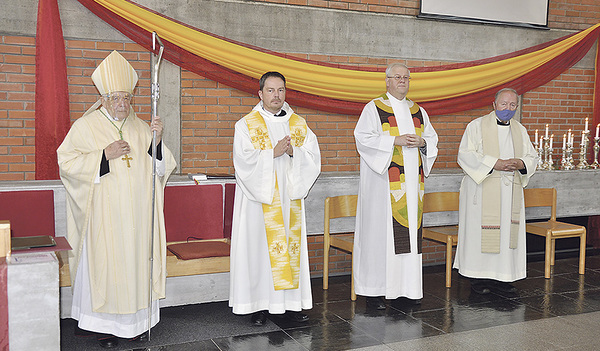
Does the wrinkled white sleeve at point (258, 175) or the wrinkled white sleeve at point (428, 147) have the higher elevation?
the wrinkled white sleeve at point (428, 147)

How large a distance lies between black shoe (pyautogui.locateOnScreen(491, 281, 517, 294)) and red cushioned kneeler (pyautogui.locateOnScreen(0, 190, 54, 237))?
3961 mm

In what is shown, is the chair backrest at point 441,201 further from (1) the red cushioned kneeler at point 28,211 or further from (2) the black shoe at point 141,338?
(1) the red cushioned kneeler at point 28,211

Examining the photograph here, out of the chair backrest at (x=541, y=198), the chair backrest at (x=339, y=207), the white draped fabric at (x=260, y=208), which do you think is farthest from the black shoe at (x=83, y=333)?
the chair backrest at (x=541, y=198)

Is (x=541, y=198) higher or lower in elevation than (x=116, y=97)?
lower

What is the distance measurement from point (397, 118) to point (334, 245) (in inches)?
53.1

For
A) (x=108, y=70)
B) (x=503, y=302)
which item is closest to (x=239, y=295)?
(x=108, y=70)

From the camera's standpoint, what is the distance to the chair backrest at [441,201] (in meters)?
6.29

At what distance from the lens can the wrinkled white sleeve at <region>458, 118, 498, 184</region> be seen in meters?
5.71

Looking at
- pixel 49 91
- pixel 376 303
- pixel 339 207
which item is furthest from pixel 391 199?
pixel 49 91

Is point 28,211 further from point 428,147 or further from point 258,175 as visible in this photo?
point 428,147

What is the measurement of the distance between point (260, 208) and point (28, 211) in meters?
1.74

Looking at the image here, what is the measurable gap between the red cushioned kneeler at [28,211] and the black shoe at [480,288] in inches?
148

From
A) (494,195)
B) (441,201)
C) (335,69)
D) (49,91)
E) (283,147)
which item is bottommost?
(441,201)

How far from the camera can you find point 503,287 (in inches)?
232
